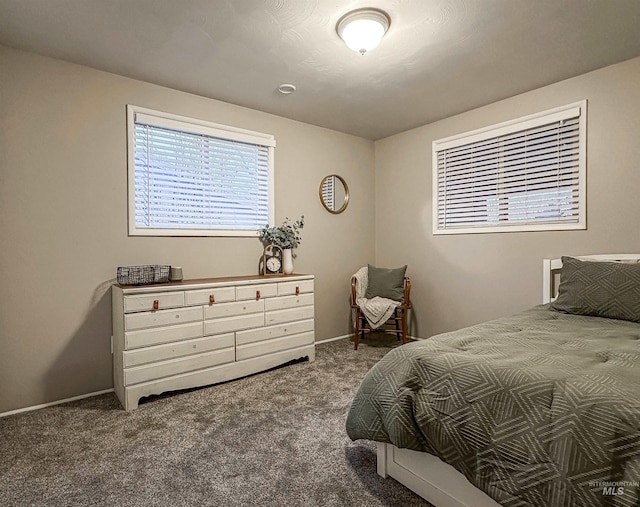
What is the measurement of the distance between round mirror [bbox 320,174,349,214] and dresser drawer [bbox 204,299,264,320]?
1604 millimetres

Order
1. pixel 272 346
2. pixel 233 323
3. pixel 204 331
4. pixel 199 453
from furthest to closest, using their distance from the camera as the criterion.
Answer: pixel 272 346
pixel 233 323
pixel 204 331
pixel 199 453

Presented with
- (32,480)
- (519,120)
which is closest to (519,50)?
(519,120)

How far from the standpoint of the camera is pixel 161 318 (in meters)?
2.65

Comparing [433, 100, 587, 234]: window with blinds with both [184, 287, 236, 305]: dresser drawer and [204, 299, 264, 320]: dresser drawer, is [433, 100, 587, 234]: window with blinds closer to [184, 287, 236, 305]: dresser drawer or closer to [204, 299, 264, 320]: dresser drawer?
[204, 299, 264, 320]: dresser drawer

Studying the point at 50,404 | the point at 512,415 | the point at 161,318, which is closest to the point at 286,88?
the point at 161,318

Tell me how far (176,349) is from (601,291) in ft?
9.77

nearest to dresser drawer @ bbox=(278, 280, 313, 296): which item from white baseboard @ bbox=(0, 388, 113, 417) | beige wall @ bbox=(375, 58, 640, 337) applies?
beige wall @ bbox=(375, 58, 640, 337)

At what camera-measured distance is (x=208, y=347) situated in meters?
2.88

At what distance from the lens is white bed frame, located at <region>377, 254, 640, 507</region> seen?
4.56 ft

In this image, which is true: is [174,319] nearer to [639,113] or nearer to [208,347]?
[208,347]

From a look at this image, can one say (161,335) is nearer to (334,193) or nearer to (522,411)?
(522,411)

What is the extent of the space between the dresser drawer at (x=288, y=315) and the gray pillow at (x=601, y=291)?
80.6 inches

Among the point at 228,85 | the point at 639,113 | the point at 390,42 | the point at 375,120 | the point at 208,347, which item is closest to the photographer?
the point at 390,42

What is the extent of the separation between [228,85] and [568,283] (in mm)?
3086
